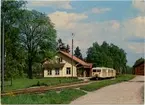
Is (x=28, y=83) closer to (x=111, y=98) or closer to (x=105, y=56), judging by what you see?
(x=111, y=98)

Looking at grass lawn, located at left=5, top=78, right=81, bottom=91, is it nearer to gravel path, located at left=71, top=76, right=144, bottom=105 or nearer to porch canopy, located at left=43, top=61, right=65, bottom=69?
gravel path, located at left=71, top=76, right=144, bottom=105

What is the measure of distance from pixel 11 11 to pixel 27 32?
1273 cm

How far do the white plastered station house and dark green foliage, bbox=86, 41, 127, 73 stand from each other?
29.0m

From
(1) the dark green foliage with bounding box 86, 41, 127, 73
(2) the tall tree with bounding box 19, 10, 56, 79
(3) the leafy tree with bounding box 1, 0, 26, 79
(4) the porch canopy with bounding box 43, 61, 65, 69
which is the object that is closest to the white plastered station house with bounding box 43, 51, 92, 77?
(4) the porch canopy with bounding box 43, 61, 65, 69

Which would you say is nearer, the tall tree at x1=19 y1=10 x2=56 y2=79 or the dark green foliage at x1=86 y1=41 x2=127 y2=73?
the tall tree at x1=19 y1=10 x2=56 y2=79

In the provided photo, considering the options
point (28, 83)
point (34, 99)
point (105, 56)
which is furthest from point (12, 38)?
point (105, 56)

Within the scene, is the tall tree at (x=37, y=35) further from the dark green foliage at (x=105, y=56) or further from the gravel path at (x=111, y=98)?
the gravel path at (x=111, y=98)

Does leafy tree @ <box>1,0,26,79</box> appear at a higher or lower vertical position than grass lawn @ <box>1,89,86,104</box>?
higher

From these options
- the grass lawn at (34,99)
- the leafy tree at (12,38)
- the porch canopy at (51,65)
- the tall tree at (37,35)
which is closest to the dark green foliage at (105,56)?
the porch canopy at (51,65)

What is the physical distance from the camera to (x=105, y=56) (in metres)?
118

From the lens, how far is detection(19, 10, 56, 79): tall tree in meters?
78.3

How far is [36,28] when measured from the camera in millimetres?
79062

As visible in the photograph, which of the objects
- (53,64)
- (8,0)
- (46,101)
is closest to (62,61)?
(53,64)

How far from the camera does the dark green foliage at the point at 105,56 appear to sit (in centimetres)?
11600
